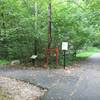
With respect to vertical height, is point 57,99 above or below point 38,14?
below

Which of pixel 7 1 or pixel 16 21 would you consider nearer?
pixel 7 1

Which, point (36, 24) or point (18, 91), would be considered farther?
point (36, 24)

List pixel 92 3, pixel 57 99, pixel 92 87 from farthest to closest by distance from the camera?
pixel 92 3, pixel 92 87, pixel 57 99

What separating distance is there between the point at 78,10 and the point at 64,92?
10962 mm

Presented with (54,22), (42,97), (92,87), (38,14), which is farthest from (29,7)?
(42,97)

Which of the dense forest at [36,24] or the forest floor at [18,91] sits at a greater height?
the dense forest at [36,24]

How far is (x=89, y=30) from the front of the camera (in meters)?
21.4

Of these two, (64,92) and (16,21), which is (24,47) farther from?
(64,92)

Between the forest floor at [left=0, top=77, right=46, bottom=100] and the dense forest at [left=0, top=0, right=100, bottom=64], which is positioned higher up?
the dense forest at [left=0, top=0, right=100, bottom=64]

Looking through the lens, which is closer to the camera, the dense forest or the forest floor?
the forest floor

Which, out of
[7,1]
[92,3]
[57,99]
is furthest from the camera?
[7,1]

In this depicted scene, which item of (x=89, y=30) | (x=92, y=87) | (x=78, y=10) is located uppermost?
(x=78, y=10)

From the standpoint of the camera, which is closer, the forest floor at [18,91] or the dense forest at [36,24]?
the forest floor at [18,91]

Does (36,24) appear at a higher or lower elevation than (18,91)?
higher
